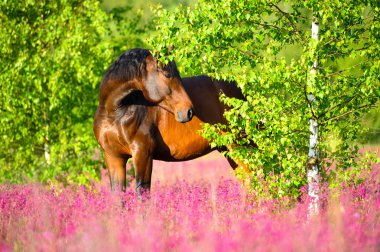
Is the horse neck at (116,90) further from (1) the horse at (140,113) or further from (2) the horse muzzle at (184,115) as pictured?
(2) the horse muzzle at (184,115)

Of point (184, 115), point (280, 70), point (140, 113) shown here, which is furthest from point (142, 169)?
point (280, 70)

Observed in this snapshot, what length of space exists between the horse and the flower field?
2.66ft

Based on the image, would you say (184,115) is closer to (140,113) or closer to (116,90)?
(140,113)

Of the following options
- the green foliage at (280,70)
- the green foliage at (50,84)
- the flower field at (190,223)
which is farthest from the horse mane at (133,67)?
the green foliage at (50,84)

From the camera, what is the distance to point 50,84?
12.1 metres

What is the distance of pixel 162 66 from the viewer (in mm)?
7883

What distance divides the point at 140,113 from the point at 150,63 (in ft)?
2.33

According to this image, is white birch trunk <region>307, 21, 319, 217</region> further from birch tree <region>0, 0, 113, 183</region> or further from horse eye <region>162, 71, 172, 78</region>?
birch tree <region>0, 0, 113, 183</region>

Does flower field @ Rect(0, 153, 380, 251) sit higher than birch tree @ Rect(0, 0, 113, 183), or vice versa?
birch tree @ Rect(0, 0, 113, 183)

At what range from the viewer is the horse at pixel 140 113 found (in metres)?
7.95

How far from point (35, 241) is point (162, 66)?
11.6 feet

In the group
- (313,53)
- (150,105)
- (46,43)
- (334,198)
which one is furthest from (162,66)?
(46,43)

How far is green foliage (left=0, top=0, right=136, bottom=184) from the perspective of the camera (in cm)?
1205

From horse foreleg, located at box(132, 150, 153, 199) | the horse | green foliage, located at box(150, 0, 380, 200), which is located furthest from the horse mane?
horse foreleg, located at box(132, 150, 153, 199)
